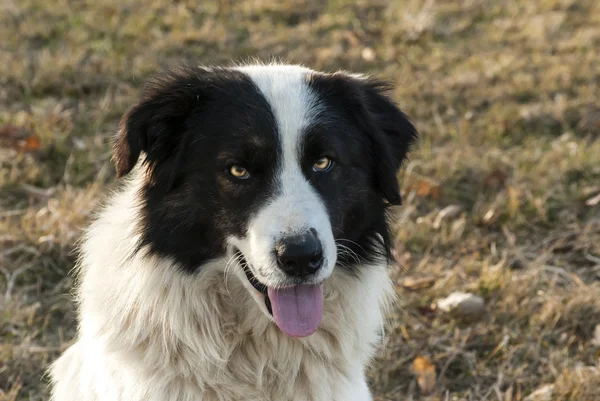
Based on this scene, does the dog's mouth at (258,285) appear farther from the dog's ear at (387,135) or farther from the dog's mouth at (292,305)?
the dog's ear at (387,135)

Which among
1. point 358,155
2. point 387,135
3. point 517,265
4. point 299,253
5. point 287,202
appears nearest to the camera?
point 299,253

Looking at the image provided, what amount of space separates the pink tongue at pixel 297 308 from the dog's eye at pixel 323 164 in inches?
17.8

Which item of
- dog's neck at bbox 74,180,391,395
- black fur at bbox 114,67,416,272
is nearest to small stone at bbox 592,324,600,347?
dog's neck at bbox 74,180,391,395

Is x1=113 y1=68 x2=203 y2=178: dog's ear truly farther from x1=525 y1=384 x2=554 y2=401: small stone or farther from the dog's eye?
x1=525 y1=384 x2=554 y2=401: small stone

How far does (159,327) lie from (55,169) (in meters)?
3.44

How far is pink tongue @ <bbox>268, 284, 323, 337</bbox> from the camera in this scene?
10.2 feet

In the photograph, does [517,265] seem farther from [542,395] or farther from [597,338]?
[542,395]

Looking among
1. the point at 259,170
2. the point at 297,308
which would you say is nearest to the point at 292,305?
the point at 297,308

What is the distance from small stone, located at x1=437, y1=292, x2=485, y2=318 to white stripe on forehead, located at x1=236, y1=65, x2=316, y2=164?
1978 millimetres

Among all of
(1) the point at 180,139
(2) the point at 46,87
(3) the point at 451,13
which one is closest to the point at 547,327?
(1) the point at 180,139

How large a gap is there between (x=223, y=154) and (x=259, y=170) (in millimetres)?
157

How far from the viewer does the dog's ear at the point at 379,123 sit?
341 centimetres

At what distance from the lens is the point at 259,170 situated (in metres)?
3.11

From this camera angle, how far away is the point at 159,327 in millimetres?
3203
